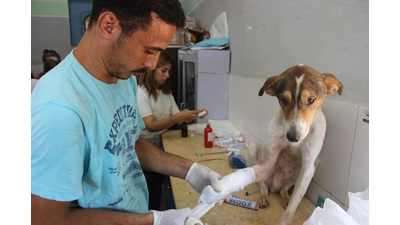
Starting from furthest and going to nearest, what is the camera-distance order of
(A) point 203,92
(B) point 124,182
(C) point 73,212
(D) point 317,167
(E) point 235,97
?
(A) point 203,92 < (E) point 235,97 < (D) point 317,167 < (B) point 124,182 < (C) point 73,212

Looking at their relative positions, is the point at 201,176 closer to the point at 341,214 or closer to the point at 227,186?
the point at 227,186

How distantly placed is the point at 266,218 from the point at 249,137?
35.2 inches

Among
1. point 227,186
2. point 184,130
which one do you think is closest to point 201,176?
point 227,186

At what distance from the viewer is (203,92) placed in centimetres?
256

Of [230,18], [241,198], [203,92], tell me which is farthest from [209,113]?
[241,198]

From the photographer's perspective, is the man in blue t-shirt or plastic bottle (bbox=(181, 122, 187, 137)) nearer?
the man in blue t-shirt

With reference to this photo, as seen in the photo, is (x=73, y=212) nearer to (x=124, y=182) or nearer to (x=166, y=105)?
(x=124, y=182)

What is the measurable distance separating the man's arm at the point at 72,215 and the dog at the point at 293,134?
60 cm

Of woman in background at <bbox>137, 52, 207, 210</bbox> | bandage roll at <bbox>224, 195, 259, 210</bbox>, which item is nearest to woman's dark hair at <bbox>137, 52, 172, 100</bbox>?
woman in background at <bbox>137, 52, 207, 210</bbox>

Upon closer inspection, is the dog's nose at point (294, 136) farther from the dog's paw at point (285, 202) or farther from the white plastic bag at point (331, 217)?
the dog's paw at point (285, 202)

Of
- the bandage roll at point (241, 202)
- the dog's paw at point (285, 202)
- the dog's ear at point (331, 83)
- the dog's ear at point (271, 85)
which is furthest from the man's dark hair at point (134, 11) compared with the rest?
the dog's paw at point (285, 202)

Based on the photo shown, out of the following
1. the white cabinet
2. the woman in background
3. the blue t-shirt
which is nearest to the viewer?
the blue t-shirt

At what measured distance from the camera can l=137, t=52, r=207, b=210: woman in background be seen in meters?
2.11

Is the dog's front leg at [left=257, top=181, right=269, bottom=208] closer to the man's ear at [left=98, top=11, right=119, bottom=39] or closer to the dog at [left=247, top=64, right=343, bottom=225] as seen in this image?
the dog at [left=247, top=64, right=343, bottom=225]
